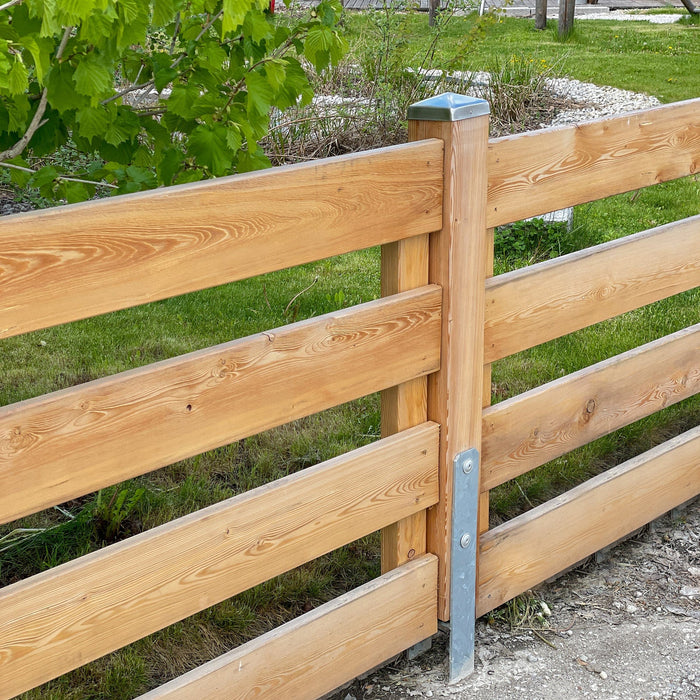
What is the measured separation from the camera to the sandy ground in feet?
8.03

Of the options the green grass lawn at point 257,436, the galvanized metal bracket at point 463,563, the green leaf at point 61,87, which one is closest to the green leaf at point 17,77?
the green leaf at point 61,87

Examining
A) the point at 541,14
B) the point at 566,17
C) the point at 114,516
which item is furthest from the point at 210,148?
the point at 541,14

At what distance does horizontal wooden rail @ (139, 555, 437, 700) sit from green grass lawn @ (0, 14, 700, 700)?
43 cm

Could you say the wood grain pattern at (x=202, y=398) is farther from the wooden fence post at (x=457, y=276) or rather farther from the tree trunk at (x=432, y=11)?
the tree trunk at (x=432, y=11)

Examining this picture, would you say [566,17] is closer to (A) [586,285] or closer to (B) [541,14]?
(B) [541,14]

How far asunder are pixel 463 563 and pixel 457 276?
74 centimetres

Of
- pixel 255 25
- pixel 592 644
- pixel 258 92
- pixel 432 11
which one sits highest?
pixel 432 11

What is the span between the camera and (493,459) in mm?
2426

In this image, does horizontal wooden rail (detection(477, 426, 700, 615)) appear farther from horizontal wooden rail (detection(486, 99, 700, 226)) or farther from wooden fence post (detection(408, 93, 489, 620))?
horizontal wooden rail (detection(486, 99, 700, 226))

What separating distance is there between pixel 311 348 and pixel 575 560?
4.17ft

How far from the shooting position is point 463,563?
7.75 feet

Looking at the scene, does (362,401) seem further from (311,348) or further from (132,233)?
(132,233)

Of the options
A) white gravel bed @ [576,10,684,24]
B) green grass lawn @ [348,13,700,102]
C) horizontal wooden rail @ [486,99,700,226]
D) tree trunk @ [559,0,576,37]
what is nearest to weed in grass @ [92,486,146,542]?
horizontal wooden rail @ [486,99,700,226]

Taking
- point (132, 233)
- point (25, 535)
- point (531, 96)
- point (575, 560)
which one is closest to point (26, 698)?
point (25, 535)
